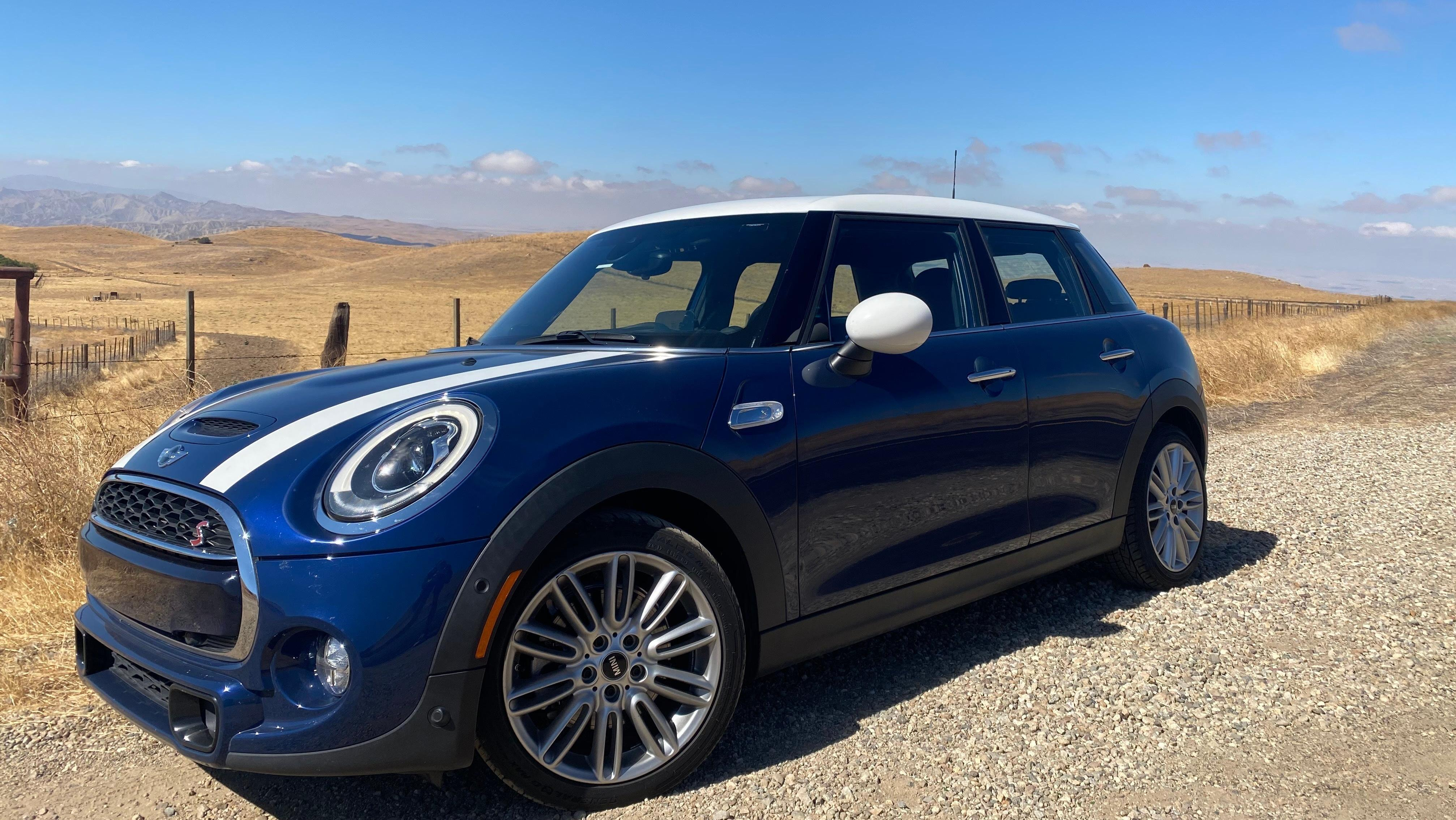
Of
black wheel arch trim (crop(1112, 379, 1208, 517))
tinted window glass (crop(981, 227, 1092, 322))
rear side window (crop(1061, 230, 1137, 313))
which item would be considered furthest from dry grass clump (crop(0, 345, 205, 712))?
rear side window (crop(1061, 230, 1137, 313))

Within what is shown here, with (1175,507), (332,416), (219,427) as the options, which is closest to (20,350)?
(219,427)

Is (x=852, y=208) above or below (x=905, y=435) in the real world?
above

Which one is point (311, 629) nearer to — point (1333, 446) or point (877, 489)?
point (877, 489)

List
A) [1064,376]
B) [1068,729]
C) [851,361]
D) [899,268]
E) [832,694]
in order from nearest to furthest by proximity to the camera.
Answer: [851,361] < [1068,729] < [832,694] < [899,268] < [1064,376]

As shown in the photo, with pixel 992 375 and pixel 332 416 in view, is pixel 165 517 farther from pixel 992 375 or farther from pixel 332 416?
pixel 992 375

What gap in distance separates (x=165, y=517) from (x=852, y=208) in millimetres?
2389

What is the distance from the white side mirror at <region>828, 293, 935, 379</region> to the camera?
9.96 ft

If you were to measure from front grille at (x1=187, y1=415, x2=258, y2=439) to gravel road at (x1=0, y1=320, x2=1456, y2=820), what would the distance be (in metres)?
1.06

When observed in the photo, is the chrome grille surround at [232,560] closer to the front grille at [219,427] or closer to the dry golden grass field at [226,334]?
the front grille at [219,427]

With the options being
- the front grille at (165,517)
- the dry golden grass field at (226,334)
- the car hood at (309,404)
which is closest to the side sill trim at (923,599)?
the car hood at (309,404)

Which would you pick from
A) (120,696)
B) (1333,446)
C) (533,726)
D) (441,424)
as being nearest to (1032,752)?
(533,726)

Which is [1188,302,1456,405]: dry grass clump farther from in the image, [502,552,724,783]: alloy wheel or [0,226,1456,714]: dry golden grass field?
[502,552,724,783]: alloy wheel

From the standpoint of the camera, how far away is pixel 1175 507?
4.85m

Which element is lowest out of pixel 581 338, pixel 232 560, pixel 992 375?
pixel 232 560
